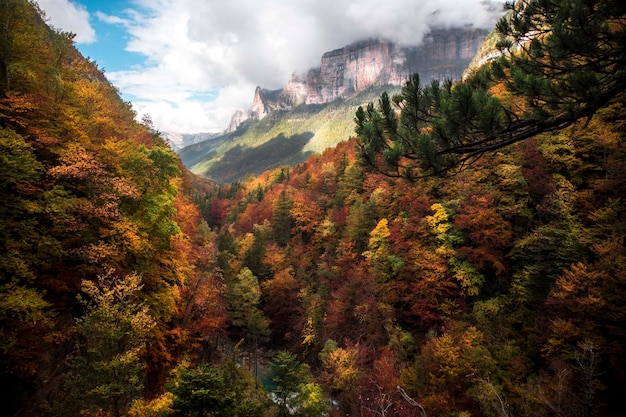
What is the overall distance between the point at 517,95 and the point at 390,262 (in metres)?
19.2

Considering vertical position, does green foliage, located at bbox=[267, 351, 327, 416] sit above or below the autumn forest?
below

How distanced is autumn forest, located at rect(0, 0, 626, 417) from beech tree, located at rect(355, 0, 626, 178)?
4 centimetres

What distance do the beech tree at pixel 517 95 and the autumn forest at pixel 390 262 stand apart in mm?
43

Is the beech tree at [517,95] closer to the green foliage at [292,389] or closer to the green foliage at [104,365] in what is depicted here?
the green foliage at [104,365]

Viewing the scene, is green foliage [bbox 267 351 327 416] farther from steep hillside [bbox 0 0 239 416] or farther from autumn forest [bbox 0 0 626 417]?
steep hillside [bbox 0 0 239 416]

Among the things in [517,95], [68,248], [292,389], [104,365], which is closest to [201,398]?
[104,365]

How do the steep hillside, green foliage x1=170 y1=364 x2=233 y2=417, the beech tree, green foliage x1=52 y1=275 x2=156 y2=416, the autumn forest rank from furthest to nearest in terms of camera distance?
the steep hillside < green foliage x1=52 y1=275 x2=156 y2=416 < green foliage x1=170 y1=364 x2=233 y2=417 < the autumn forest < the beech tree

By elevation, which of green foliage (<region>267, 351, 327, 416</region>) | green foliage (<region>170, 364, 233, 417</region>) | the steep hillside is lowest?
green foliage (<region>267, 351, 327, 416</region>)

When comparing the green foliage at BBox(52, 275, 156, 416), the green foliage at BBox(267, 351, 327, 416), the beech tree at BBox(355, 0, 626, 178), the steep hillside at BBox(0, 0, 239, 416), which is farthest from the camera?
the green foliage at BBox(267, 351, 327, 416)

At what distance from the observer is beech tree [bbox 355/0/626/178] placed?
13.7 feet

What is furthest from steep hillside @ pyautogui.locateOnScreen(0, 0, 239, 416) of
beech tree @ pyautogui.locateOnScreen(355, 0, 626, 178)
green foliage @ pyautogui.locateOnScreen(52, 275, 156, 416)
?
beech tree @ pyautogui.locateOnScreen(355, 0, 626, 178)

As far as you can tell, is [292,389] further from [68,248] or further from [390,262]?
[68,248]

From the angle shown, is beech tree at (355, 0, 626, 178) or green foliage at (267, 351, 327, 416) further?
green foliage at (267, 351, 327, 416)

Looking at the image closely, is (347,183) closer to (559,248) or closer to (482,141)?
(559,248)
